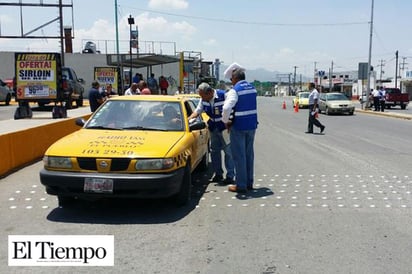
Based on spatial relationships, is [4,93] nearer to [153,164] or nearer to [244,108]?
[244,108]

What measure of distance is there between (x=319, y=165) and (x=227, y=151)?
271 centimetres

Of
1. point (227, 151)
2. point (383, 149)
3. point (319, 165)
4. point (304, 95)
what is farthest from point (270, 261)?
point (304, 95)

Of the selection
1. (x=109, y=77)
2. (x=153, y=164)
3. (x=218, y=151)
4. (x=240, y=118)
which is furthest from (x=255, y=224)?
(x=109, y=77)

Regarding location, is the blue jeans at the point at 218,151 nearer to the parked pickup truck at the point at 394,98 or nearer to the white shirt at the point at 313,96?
the white shirt at the point at 313,96

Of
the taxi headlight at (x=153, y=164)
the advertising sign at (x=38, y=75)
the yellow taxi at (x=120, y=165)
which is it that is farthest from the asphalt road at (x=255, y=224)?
the advertising sign at (x=38, y=75)

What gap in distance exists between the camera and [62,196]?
18.5 ft

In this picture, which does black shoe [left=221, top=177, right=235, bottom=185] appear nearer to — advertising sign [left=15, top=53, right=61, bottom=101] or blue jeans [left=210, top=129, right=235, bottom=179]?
blue jeans [left=210, top=129, right=235, bottom=179]

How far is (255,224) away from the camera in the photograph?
5.29 m

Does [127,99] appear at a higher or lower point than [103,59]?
lower

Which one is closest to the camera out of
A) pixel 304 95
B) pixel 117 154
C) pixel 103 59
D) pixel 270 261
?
pixel 270 261

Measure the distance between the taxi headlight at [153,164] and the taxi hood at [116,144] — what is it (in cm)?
6

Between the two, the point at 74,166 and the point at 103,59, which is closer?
the point at 74,166

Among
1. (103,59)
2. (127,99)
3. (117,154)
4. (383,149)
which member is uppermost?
(103,59)

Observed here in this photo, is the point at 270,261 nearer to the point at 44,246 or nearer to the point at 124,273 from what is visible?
the point at 124,273
